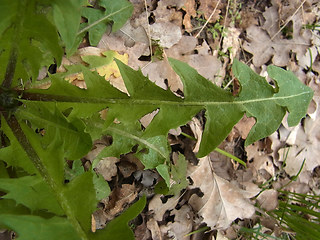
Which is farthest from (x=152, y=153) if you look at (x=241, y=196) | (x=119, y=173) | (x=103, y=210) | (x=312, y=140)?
(x=312, y=140)

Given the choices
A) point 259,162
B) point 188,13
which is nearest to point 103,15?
point 188,13

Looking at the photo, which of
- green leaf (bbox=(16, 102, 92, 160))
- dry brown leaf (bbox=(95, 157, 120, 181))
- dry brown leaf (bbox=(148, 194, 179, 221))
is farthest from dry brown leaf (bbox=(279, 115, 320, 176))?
green leaf (bbox=(16, 102, 92, 160))

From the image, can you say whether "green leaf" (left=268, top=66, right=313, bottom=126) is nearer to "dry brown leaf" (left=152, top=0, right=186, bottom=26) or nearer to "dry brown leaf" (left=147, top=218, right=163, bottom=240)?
"dry brown leaf" (left=152, top=0, right=186, bottom=26)

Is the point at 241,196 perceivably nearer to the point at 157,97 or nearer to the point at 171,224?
the point at 171,224

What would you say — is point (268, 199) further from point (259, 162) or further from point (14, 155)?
point (14, 155)

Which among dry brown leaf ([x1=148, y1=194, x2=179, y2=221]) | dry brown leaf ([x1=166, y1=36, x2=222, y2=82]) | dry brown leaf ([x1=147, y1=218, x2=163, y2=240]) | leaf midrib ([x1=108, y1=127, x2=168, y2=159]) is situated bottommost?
dry brown leaf ([x1=147, y1=218, x2=163, y2=240])
